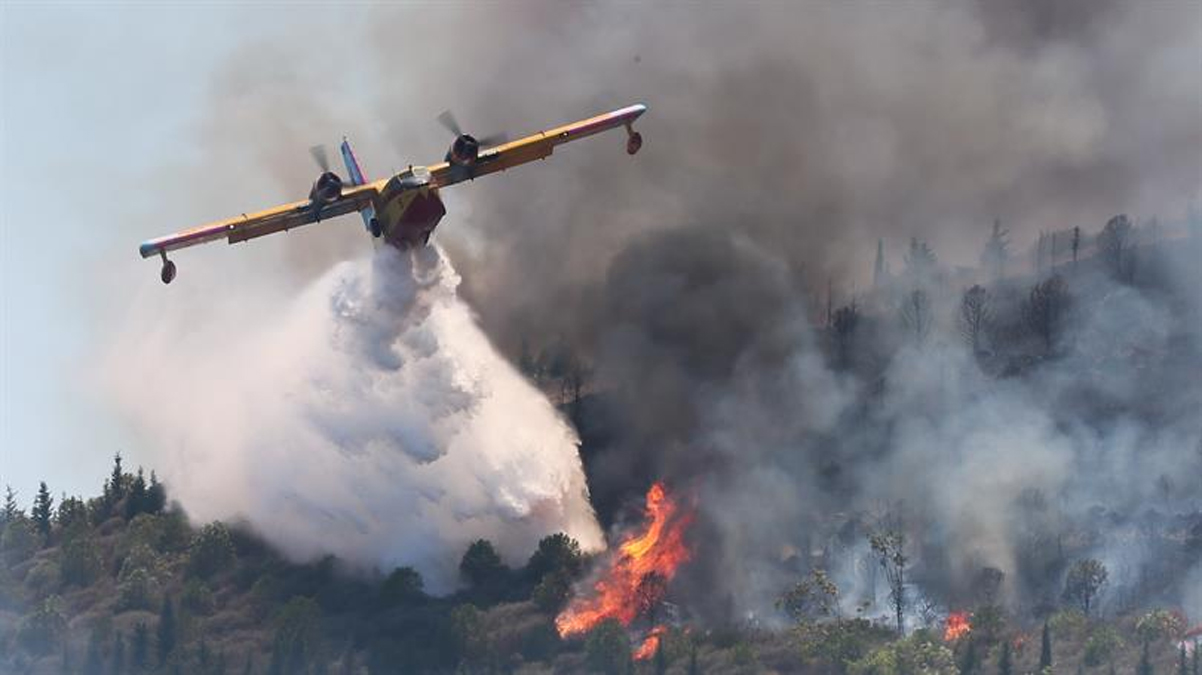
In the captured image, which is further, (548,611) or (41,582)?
(41,582)

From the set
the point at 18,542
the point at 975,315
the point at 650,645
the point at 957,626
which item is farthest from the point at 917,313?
the point at 18,542

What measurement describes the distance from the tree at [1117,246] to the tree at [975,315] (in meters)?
11.0

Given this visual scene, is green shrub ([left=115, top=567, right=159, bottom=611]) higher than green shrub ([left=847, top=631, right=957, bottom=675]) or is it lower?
higher

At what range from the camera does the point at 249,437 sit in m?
169

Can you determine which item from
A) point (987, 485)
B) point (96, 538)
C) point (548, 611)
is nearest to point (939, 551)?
point (987, 485)

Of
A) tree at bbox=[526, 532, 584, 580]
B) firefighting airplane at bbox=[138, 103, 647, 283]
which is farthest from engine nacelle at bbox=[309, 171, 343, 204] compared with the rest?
tree at bbox=[526, 532, 584, 580]

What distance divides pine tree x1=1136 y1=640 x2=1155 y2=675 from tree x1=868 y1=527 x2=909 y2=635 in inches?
607

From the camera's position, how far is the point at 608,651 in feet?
489

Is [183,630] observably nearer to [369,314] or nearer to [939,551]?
[369,314]

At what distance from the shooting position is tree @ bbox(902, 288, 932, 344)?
174875 millimetres

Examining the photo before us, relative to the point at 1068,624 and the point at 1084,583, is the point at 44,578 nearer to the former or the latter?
the point at 1068,624

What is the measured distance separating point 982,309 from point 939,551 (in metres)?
27.4

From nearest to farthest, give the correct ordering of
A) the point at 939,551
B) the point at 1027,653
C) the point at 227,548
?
the point at 1027,653 → the point at 939,551 → the point at 227,548

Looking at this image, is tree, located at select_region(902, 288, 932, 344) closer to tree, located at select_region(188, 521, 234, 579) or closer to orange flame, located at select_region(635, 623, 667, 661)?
orange flame, located at select_region(635, 623, 667, 661)
